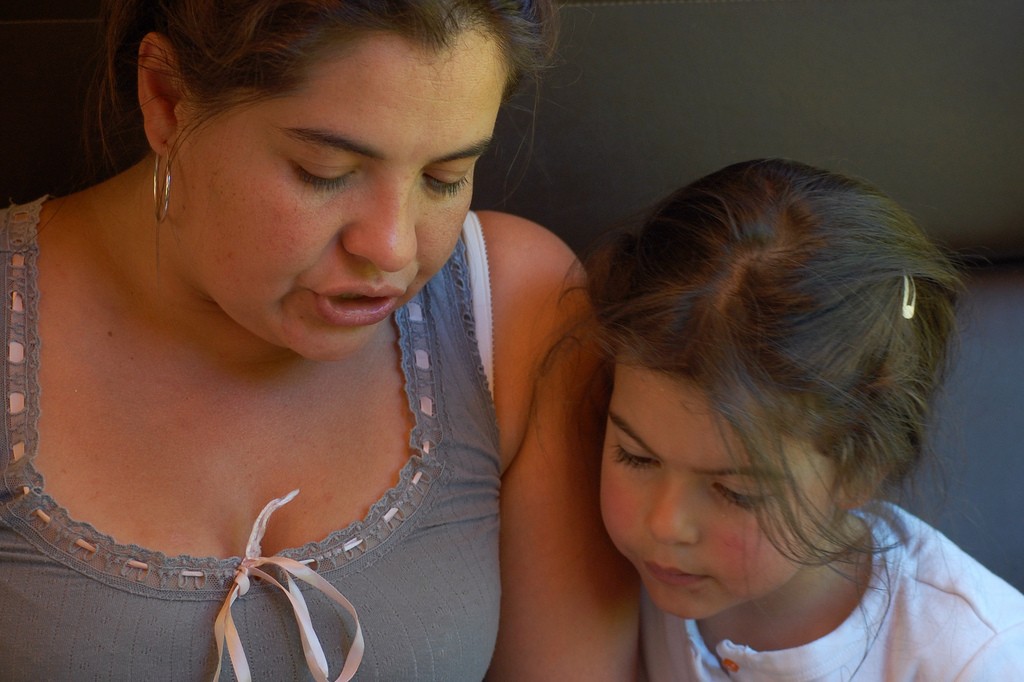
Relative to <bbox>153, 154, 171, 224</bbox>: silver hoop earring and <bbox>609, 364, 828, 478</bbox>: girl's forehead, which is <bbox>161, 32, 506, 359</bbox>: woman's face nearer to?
<bbox>153, 154, 171, 224</bbox>: silver hoop earring

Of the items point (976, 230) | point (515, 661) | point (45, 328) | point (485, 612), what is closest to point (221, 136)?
point (45, 328)

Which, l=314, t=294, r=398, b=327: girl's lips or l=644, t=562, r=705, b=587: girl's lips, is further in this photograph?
l=644, t=562, r=705, b=587: girl's lips

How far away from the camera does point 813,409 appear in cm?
100

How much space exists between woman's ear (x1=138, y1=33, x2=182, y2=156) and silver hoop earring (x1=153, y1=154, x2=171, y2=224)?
2 cm

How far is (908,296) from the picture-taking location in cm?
103

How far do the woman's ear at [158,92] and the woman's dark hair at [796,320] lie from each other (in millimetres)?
456

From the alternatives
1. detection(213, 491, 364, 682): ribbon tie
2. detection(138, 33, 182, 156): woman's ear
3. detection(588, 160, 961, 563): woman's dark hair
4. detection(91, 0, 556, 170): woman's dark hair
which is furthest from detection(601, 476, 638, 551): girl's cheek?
detection(138, 33, 182, 156): woman's ear

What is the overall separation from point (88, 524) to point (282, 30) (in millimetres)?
476

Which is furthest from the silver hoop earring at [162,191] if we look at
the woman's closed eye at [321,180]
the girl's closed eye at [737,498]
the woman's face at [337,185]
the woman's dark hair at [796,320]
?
the girl's closed eye at [737,498]

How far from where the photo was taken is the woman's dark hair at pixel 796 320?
0.98 meters

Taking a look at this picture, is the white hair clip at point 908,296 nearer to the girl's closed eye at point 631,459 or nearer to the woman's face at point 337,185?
the girl's closed eye at point 631,459

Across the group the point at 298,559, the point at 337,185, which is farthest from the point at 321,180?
the point at 298,559

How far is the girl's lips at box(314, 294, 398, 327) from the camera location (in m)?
0.94

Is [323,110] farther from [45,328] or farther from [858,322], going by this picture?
[858,322]
